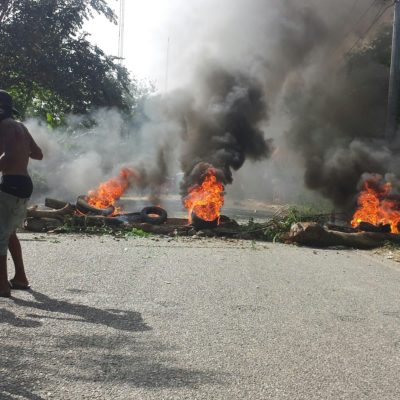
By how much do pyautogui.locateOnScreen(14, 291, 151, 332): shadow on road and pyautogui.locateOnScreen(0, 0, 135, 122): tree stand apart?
52.7 ft

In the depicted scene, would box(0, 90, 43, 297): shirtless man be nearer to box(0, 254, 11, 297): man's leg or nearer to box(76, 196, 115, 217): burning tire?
box(0, 254, 11, 297): man's leg

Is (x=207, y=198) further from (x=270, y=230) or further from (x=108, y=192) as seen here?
(x=108, y=192)

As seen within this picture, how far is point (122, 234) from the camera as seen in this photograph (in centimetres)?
1136

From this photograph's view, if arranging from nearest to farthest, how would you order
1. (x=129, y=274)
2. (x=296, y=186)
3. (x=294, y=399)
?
(x=294, y=399)
(x=129, y=274)
(x=296, y=186)

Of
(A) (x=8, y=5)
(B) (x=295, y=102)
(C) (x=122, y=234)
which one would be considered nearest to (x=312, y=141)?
(B) (x=295, y=102)

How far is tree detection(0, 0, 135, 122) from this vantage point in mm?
18969

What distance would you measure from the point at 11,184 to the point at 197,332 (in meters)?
2.55

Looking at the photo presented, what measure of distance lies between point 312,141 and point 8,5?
1291cm

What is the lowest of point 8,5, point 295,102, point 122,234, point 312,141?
point 122,234

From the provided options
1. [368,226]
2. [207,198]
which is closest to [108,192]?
[207,198]

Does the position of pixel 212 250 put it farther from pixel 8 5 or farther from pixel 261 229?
pixel 8 5


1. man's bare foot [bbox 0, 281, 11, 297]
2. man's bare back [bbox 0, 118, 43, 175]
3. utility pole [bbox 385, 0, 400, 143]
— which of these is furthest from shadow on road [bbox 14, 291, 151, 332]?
utility pole [bbox 385, 0, 400, 143]

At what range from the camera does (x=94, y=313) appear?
470 cm

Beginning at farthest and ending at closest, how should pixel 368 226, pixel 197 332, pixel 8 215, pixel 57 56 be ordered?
pixel 57 56 < pixel 368 226 < pixel 8 215 < pixel 197 332
